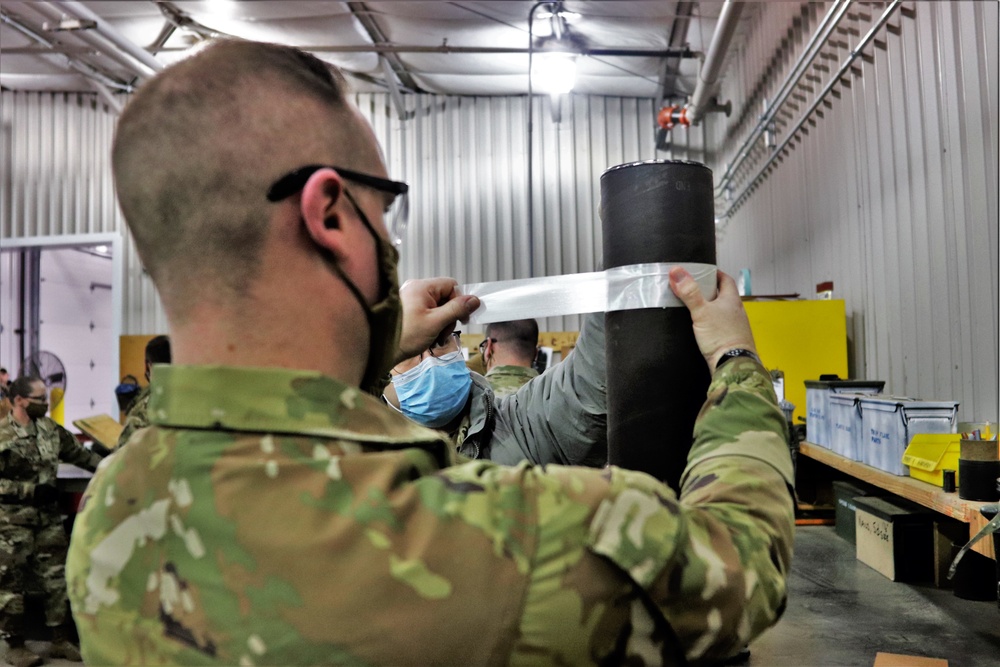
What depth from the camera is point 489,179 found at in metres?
7.51

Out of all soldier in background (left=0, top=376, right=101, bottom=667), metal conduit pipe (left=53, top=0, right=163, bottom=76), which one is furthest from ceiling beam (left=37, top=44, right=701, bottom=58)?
soldier in background (left=0, top=376, right=101, bottom=667)

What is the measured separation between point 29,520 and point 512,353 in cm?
328

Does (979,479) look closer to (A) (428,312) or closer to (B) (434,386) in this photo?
(B) (434,386)

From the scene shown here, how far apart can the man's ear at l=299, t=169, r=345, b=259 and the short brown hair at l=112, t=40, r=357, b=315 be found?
3cm

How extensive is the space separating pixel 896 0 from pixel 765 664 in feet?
8.58

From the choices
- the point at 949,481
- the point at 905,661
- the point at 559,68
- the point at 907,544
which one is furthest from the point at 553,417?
the point at 559,68

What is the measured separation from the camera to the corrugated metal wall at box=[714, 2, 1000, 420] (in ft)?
8.20

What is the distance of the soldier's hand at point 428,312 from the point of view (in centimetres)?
120

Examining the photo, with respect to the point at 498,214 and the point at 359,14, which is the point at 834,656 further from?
the point at 498,214

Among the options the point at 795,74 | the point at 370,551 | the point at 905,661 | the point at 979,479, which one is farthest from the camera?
the point at 795,74

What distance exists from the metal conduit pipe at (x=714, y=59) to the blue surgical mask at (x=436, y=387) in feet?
9.84

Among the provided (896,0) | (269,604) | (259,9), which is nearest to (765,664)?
(269,604)

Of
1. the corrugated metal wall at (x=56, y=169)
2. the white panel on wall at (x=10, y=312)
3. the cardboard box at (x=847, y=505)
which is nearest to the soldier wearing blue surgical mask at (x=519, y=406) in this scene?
the cardboard box at (x=847, y=505)

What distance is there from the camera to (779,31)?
183 inches
